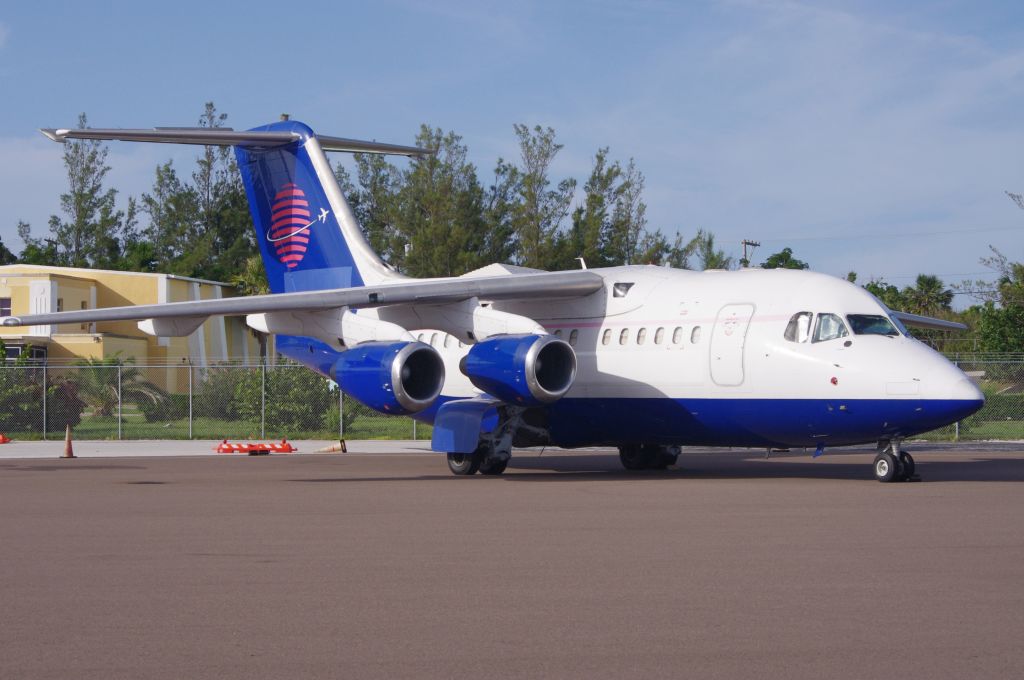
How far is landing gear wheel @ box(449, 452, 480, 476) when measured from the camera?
765 inches

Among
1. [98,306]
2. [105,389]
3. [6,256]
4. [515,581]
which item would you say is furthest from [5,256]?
[515,581]

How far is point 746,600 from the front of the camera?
294 inches

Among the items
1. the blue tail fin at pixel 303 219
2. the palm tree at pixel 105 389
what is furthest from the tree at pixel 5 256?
the blue tail fin at pixel 303 219

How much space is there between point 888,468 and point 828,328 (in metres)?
1.95

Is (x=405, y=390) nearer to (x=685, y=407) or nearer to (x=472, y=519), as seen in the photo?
(x=685, y=407)

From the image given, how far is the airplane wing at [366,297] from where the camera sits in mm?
18688

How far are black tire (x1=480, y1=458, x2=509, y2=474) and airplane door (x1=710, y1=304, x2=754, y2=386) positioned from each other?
3747mm

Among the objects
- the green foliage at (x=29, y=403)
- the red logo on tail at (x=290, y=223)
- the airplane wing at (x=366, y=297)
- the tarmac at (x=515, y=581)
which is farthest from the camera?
the green foliage at (x=29, y=403)

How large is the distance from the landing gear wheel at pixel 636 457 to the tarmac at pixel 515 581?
437cm

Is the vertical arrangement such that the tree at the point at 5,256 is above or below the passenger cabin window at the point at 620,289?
above

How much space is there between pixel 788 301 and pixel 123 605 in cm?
1162

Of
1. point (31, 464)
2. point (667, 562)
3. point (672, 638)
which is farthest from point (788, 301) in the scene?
point (31, 464)

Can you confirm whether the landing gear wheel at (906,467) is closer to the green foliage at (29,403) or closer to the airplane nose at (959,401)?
the airplane nose at (959,401)

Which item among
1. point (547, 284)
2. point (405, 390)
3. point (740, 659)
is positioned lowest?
point (740, 659)
